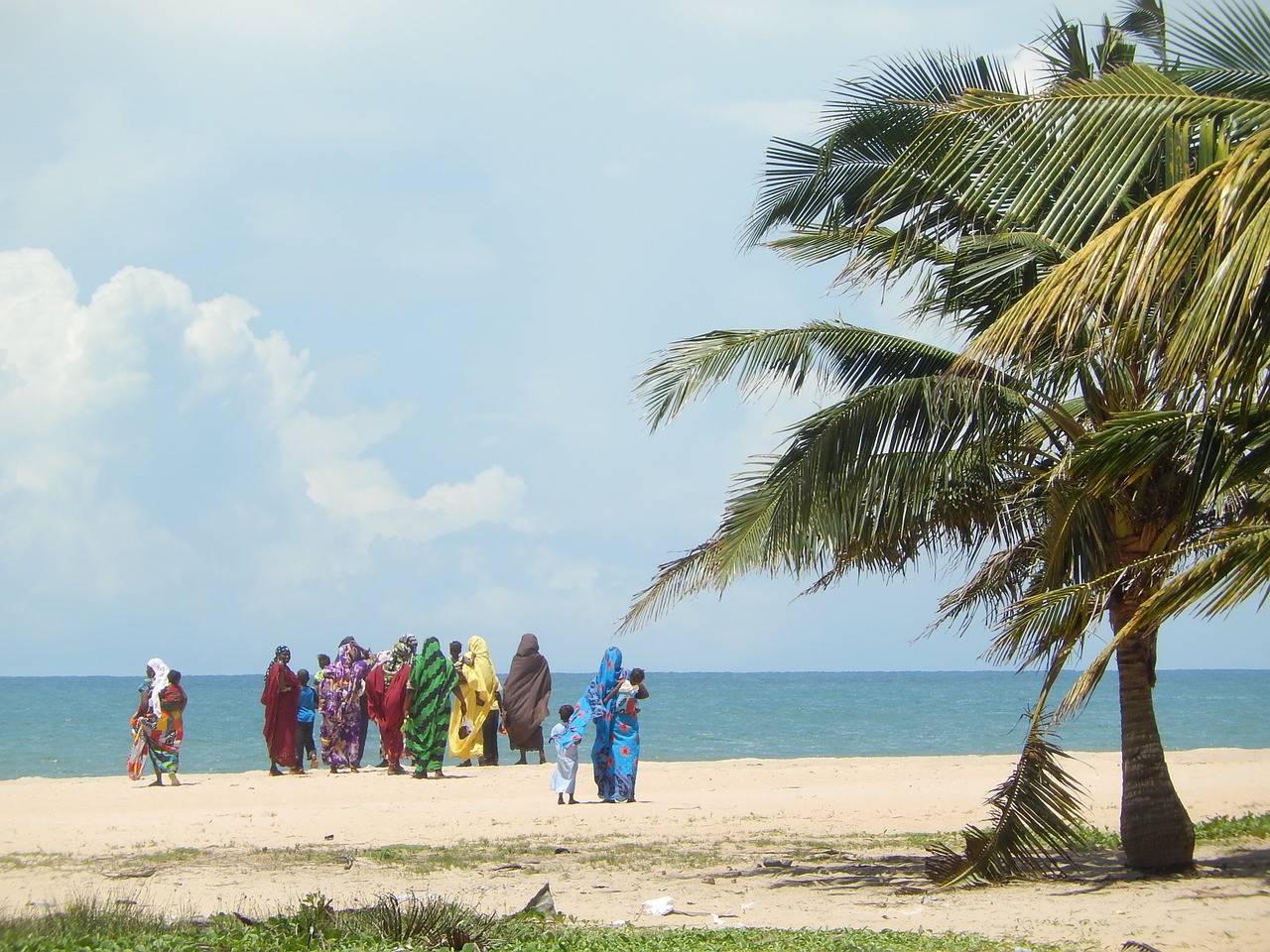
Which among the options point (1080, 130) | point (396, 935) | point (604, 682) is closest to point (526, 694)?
point (604, 682)

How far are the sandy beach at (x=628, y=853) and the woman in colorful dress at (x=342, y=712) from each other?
3.09 feet

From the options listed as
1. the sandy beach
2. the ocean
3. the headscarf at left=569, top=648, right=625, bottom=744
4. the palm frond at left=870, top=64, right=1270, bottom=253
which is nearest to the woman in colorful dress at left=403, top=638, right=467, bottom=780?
the sandy beach

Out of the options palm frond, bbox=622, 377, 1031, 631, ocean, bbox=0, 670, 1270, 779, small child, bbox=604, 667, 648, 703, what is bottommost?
ocean, bbox=0, 670, 1270, 779

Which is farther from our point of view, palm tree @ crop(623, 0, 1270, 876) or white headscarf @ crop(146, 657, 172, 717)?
white headscarf @ crop(146, 657, 172, 717)

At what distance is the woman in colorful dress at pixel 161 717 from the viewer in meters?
16.5

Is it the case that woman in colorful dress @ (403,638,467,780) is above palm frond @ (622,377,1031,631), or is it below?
below

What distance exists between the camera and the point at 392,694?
1798 cm

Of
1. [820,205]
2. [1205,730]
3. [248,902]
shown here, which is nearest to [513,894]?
[248,902]

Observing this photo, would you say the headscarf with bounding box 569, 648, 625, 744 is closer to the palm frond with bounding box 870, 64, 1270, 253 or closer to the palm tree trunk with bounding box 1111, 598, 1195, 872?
the palm tree trunk with bounding box 1111, 598, 1195, 872

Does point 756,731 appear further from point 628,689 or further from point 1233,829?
point 1233,829

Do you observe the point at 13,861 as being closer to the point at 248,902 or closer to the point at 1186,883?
the point at 248,902

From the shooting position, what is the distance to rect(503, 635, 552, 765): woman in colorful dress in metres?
18.9

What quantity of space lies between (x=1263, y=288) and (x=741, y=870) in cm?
627

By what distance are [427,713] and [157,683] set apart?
11.5 ft
